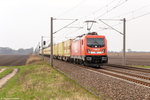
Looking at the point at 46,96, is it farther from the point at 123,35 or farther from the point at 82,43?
the point at 123,35

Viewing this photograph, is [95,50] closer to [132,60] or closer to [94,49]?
[94,49]

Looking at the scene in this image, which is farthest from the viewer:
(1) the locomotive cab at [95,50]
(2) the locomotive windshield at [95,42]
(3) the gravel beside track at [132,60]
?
(3) the gravel beside track at [132,60]

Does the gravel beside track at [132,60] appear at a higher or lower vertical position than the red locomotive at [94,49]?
lower

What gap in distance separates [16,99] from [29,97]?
52cm

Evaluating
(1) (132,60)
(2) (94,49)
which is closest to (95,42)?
(2) (94,49)

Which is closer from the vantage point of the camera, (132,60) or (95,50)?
(95,50)

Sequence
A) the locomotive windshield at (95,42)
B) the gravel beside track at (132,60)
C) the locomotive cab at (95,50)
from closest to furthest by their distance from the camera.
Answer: the locomotive cab at (95,50) < the locomotive windshield at (95,42) < the gravel beside track at (132,60)

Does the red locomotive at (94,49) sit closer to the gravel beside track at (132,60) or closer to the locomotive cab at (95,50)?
the locomotive cab at (95,50)

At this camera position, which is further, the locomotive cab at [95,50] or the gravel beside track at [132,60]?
the gravel beside track at [132,60]

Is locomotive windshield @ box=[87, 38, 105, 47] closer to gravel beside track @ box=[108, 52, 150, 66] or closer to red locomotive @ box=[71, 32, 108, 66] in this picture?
red locomotive @ box=[71, 32, 108, 66]

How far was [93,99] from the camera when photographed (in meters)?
9.26

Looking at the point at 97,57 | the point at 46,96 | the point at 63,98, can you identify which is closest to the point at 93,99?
the point at 63,98

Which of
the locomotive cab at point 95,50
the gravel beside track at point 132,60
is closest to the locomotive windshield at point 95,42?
the locomotive cab at point 95,50

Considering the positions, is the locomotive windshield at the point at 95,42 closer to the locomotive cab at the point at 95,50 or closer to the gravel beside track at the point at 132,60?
the locomotive cab at the point at 95,50
